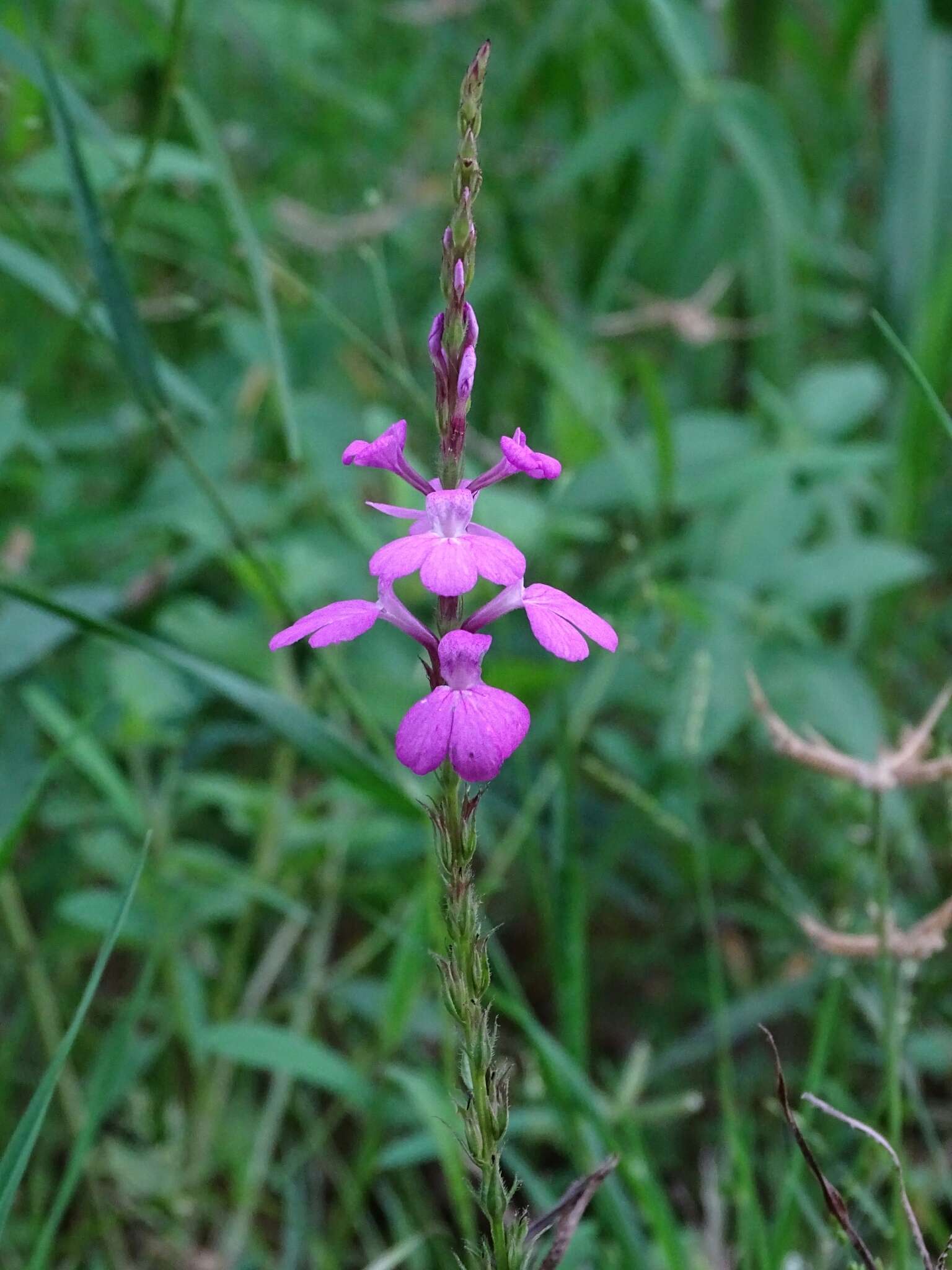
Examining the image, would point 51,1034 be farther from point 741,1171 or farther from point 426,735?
point 426,735

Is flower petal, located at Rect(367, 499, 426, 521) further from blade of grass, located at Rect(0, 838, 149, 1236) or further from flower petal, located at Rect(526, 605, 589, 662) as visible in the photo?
blade of grass, located at Rect(0, 838, 149, 1236)

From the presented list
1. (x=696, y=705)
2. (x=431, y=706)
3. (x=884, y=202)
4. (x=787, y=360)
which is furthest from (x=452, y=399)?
(x=884, y=202)

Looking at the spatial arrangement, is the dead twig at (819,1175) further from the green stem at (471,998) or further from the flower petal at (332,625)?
the flower petal at (332,625)

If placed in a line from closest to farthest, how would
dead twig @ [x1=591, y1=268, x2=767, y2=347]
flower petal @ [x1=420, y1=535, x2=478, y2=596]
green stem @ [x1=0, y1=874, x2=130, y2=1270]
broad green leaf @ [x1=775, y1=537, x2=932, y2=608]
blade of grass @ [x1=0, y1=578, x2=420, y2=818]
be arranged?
flower petal @ [x1=420, y1=535, x2=478, y2=596] → blade of grass @ [x1=0, y1=578, x2=420, y2=818] → green stem @ [x1=0, y1=874, x2=130, y2=1270] → broad green leaf @ [x1=775, y1=537, x2=932, y2=608] → dead twig @ [x1=591, y1=268, x2=767, y2=347]

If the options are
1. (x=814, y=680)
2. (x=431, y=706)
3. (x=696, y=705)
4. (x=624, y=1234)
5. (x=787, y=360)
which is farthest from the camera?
(x=787, y=360)

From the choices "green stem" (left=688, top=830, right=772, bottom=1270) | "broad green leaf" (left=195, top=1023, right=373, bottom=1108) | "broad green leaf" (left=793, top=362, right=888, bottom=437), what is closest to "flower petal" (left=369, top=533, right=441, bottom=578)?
Answer: "green stem" (left=688, top=830, right=772, bottom=1270)

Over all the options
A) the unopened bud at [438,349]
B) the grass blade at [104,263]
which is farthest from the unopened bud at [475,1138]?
the grass blade at [104,263]

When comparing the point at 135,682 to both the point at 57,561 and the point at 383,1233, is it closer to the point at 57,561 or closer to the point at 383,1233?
the point at 57,561
